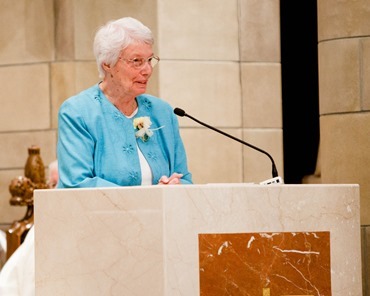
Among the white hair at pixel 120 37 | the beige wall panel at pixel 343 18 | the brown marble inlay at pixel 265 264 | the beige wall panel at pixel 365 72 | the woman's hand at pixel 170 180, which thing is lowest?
the brown marble inlay at pixel 265 264

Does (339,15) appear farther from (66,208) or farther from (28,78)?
(66,208)

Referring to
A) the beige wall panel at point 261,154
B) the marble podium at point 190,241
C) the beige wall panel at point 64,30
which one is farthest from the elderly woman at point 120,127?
the beige wall panel at point 64,30

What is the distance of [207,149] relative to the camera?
746 cm

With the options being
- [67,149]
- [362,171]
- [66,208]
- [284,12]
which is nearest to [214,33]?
[284,12]

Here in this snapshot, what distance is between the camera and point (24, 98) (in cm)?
796

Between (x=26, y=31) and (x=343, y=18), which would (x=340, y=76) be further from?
(x=26, y=31)

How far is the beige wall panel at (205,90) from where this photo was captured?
7383mm

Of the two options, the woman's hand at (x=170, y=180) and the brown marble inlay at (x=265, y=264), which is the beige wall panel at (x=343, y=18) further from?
the brown marble inlay at (x=265, y=264)

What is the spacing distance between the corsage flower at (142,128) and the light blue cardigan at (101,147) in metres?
0.02

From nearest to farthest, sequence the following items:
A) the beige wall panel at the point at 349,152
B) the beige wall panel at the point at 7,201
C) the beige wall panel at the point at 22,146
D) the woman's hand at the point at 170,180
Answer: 1. the woman's hand at the point at 170,180
2. the beige wall panel at the point at 349,152
3. the beige wall panel at the point at 22,146
4. the beige wall panel at the point at 7,201

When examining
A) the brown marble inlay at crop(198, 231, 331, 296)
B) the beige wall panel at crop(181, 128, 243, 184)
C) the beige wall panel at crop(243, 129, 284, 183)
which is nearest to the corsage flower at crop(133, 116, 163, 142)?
the brown marble inlay at crop(198, 231, 331, 296)

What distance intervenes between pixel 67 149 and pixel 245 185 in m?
0.91

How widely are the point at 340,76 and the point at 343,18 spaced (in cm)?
40

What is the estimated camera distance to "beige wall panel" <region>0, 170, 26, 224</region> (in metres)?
7.95
